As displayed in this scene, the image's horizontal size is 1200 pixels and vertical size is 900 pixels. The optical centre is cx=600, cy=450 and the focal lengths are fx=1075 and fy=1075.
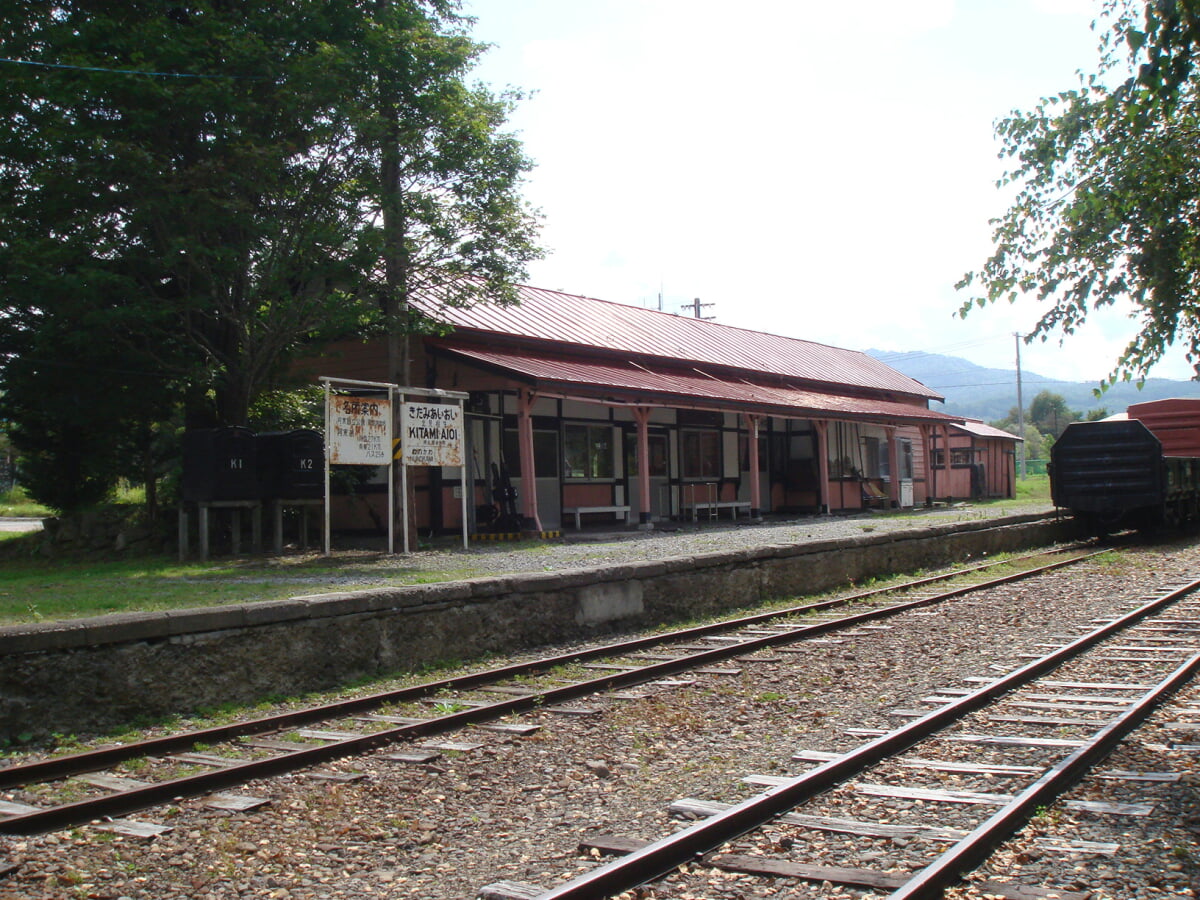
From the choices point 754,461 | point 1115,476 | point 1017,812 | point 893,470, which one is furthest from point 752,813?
point 893,470

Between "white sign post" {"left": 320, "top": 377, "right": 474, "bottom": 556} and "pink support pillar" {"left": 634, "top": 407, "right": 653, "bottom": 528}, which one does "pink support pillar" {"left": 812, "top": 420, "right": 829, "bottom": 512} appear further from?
"white sign post" {"left": 320, "top": 377, "right": 474, "bottom": 556}

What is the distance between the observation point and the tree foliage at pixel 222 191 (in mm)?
13594

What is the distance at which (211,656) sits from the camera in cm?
766

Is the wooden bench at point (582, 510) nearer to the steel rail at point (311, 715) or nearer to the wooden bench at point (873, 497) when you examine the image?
the steel rail at point (311, 715)

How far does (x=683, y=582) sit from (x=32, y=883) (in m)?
8.61

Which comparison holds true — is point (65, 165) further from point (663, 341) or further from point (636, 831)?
point (663, 341)

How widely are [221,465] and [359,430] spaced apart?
1.98 metres

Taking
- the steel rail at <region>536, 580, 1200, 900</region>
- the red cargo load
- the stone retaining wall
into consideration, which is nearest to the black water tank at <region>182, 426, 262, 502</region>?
the stone retaining wall

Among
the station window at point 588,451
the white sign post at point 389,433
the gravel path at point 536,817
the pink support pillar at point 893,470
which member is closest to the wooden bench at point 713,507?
the station window at point 588,451

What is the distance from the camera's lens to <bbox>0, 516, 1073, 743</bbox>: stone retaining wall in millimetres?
6766

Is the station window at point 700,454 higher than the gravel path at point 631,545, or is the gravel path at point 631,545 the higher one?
the station window at point 700,454

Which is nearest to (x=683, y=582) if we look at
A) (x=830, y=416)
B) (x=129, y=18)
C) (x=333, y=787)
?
(x=333, y=787)

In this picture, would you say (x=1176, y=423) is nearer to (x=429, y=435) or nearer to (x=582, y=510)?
(x=582, y=510)

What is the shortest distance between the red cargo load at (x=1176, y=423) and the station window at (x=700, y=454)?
10.5 metres
